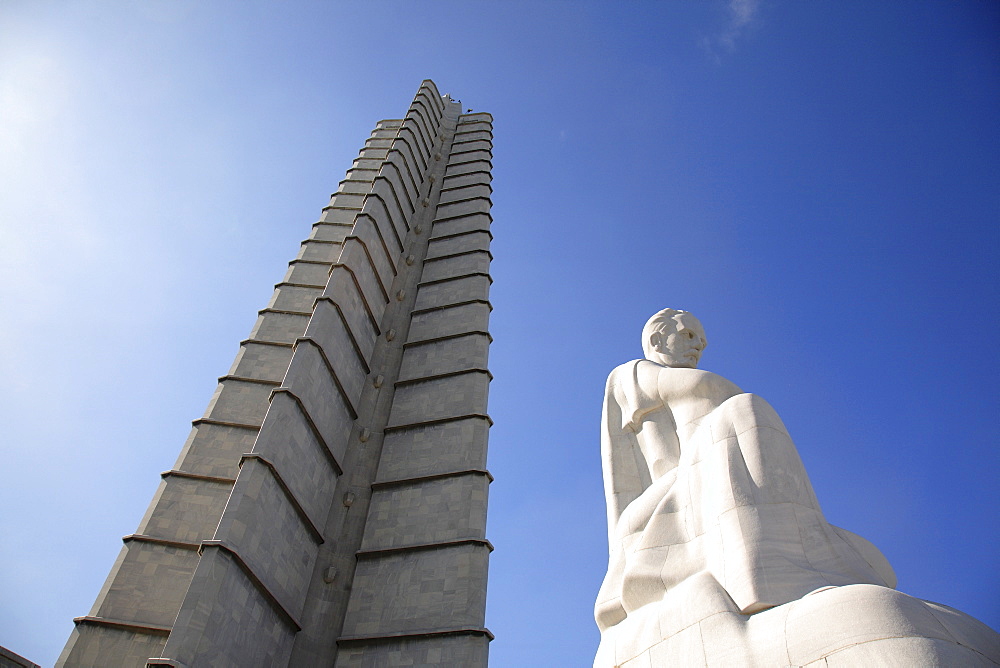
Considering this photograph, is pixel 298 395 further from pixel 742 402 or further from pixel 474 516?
pixel 742 402

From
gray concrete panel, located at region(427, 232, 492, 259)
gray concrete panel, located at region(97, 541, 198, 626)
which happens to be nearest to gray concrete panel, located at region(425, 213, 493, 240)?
gray concrete panel, located at region(427, 232, 492, 259)

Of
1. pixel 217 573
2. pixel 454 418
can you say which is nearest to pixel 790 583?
pixel 217 573

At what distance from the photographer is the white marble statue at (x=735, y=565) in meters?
2.63

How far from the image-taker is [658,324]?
5332 millimetres

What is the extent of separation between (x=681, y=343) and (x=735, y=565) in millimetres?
2134

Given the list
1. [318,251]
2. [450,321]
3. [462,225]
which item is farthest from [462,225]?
[450,321]

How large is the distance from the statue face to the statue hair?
0.03 m

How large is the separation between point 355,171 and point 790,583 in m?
15.6

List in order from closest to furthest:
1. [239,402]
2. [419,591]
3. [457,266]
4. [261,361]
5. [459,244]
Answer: [419,591] → [239,402] → [261,361] → [457,266] → [459,244]

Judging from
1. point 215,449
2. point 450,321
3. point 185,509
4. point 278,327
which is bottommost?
point 185,509

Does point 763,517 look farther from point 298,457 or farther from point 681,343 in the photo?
point 298,457

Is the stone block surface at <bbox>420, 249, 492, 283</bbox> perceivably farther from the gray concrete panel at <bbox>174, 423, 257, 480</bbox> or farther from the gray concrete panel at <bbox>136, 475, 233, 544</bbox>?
the gray concrete panel at <bbox>136, 475, 233, 544</bbox>

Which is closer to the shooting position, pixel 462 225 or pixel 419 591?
pixel 419 591

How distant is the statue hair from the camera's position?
529cm
